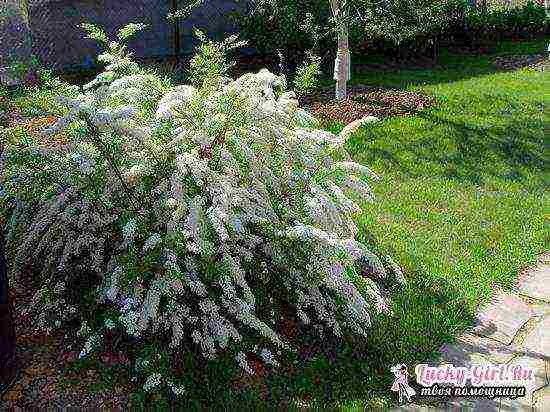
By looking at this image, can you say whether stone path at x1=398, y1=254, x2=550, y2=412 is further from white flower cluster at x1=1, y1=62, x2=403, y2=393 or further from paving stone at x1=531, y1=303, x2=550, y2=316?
white flower cluster at x1=1, y1=62, x2=403, y2=393

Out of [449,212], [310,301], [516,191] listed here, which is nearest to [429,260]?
[449,212]

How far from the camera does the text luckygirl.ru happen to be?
312 centimetres

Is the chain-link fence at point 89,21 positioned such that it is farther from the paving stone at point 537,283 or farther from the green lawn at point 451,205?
the paving stone at point 537,283

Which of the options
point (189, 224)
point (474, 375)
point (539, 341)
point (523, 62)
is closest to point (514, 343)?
point (539, 341)

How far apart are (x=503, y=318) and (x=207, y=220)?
5.95ft

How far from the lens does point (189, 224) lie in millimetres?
2861

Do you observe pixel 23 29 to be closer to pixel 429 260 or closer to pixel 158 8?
pixel 158 8

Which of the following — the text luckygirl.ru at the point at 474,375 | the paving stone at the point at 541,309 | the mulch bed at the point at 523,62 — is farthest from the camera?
the mulch bed at the point at 523,62

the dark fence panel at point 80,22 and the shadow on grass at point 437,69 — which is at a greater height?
the dark fence panel at point 80,22

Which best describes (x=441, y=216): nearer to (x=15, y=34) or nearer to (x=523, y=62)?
(x=523, y=62)

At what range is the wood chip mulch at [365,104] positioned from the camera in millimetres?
6922

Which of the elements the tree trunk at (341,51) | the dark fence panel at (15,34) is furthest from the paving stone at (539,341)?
the dark fence panel at (15,34)

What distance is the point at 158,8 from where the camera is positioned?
1023cm

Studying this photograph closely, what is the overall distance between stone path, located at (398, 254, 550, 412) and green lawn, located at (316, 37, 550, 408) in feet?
0.32
